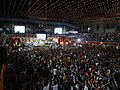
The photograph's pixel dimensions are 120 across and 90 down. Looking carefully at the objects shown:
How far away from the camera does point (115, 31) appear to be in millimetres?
32281

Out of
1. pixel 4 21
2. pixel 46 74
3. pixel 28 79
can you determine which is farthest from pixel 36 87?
pixel 4 21

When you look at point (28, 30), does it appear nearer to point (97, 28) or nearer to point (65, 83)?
point (97, 28)

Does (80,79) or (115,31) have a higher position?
(115,31)

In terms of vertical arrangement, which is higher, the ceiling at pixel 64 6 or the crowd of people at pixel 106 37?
the ceiling at pixel 64 6

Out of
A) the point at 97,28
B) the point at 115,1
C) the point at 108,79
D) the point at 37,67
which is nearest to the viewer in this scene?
the point at 108,79

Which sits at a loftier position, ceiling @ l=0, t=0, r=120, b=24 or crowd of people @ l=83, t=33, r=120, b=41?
ceiling @ l=0, t=0, r=120, b=24

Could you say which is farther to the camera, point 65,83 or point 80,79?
point 80,79

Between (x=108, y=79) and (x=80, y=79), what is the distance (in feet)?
5.47

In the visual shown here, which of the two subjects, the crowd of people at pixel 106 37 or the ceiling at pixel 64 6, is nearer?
the ceiling at pixel 64 6

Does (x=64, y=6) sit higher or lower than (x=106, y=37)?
higher

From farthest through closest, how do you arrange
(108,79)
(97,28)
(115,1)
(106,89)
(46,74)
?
(97,28) → (115,1) → (46,74) → (108,79) → (106,89)

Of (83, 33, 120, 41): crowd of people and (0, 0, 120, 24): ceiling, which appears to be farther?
(83, 33, 120, 41): crowd of people

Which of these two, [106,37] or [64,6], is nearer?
[64,6]

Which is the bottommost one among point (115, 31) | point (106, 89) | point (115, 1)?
point (106, 89)
